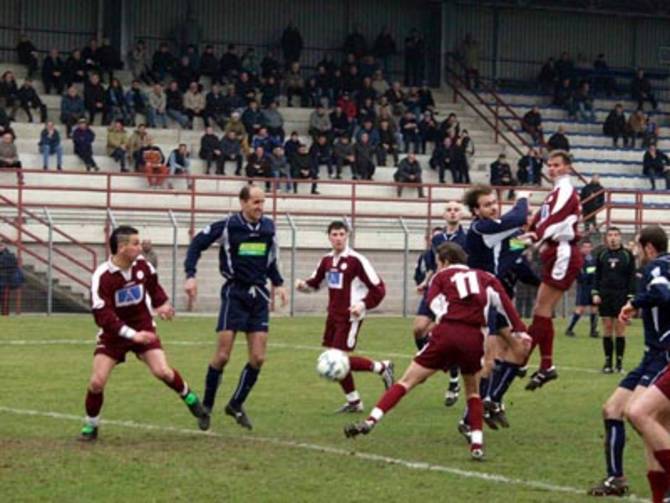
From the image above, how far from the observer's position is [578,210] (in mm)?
16766

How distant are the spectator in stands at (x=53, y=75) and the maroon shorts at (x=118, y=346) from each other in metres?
29.6

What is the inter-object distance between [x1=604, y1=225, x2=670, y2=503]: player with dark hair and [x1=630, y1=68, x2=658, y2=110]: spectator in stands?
4212cm

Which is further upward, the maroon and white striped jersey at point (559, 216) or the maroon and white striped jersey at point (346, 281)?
the maroon and white striped jersey at point (559, 216)

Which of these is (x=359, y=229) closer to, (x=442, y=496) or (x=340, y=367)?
(x=340, y=367)

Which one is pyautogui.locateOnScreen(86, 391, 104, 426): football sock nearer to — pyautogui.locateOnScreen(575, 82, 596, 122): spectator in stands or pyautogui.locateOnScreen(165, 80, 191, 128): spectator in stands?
pyautogui.locateOnScreen(165, 80, 191, 128): spectator in stands

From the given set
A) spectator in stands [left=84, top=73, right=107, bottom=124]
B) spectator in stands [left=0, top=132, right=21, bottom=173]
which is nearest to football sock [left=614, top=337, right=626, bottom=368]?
spectator in stands [left=0, top=132, right=21, bottom=173]

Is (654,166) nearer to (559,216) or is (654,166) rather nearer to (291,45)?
(291,45)

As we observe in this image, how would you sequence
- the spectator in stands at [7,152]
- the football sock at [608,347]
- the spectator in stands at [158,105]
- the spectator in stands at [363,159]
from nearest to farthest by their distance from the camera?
the football sock at [608,347]
the spectator in stands at [7,152]
the spectator in stands at [158,105]
the spectator in stands at [363,159]

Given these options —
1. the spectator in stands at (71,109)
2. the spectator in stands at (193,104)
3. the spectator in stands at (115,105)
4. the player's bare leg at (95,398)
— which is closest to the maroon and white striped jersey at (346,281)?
the player's bare leg at (95,398)

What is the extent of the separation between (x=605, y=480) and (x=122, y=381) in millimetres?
9531

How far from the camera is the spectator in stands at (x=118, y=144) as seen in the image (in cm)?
4069

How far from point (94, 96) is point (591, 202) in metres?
12.6

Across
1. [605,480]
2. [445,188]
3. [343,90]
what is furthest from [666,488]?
[343,90]

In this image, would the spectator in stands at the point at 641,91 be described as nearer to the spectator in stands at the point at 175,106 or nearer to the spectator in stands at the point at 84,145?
the spectator in stands at the point at 175,106
